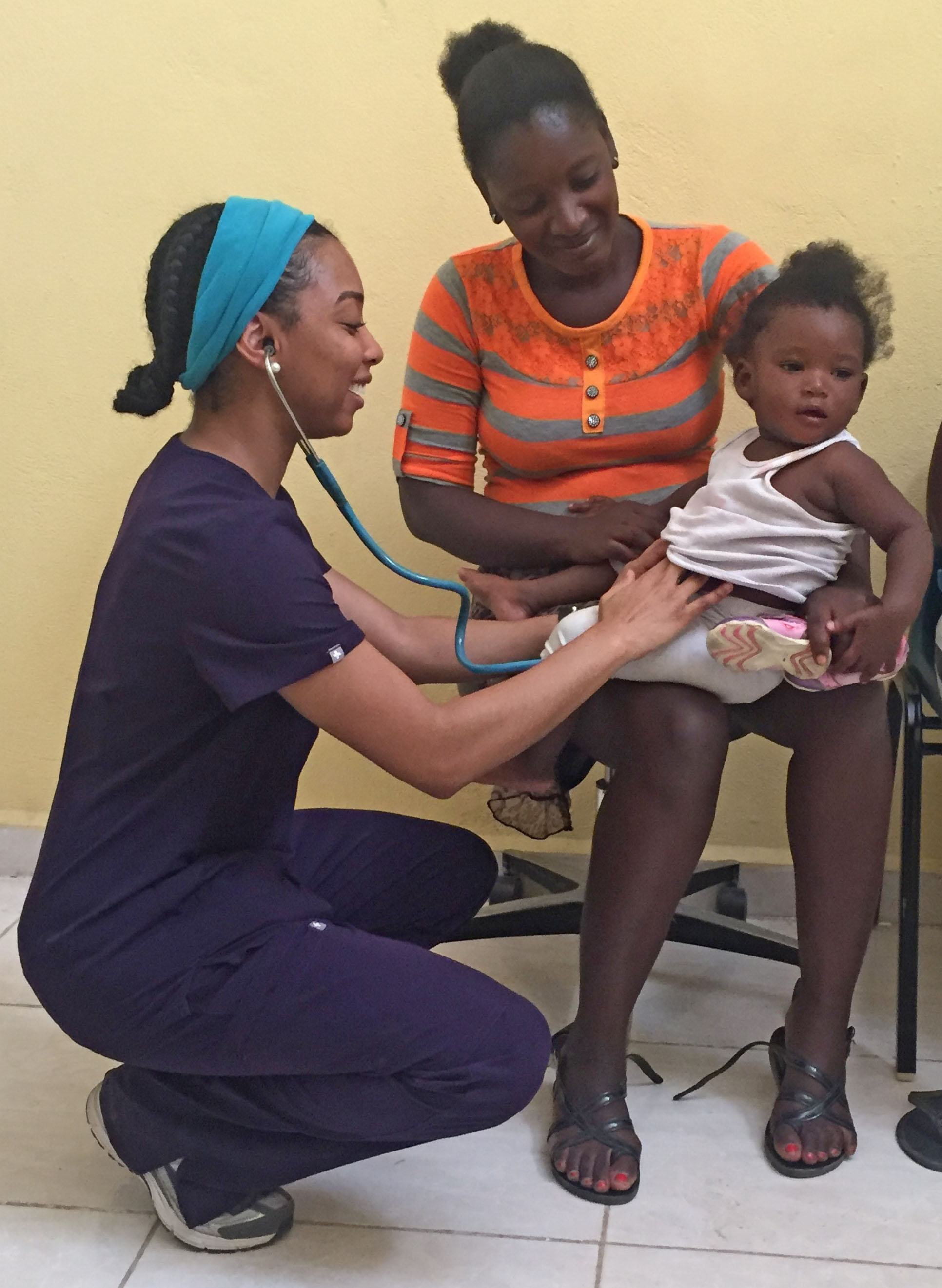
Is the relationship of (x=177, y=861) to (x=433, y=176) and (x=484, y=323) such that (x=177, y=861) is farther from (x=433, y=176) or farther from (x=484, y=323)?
(x=433, y=176)

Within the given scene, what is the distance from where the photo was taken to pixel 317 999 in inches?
50.3

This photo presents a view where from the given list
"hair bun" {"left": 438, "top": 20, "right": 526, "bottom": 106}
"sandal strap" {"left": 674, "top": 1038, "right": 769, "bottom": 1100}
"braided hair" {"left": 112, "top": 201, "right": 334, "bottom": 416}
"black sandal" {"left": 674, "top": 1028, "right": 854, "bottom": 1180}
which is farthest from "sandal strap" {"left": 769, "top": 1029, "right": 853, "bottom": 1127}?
"hair bun" {"left": 438, "top": 20, "right": 526, "bottom": 106}

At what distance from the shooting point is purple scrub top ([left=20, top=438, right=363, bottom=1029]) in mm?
1210

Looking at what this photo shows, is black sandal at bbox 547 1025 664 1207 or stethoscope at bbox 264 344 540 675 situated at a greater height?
stethoscope at bbox 264 344 540 675

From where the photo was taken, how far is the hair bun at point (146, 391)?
4.26 ft

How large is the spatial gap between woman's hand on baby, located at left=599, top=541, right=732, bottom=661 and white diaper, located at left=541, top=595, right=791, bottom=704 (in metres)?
0.02

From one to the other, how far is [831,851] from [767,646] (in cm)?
29

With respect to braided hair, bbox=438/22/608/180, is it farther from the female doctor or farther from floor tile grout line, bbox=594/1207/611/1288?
floor tile grout line, bbox=594/1207/611/1288

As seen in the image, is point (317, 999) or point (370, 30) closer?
point (317, 999)

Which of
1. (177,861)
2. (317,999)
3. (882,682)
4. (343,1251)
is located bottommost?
(343,1251)

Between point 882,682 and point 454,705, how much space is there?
Answer: 0.53 metres

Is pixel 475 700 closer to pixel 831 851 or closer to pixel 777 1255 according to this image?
pixel 831 851

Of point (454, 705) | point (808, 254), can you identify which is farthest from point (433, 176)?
point (454, 705)

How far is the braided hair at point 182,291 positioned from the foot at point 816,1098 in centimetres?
97
